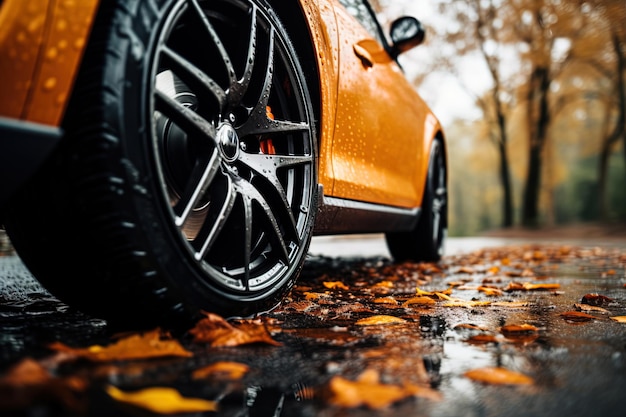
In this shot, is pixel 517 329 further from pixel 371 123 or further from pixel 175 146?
pixel 371 123

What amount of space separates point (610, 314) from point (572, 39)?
15089mm

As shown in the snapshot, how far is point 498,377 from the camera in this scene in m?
1.20

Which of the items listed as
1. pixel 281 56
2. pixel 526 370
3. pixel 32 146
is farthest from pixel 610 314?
pixel 32 146

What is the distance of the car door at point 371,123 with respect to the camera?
2.64 metres

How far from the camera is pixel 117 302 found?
1.47m

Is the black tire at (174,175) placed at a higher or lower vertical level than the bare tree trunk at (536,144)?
lower

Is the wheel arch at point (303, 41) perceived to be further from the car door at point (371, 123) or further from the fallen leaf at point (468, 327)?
the fallen leaf at point (468, 327)

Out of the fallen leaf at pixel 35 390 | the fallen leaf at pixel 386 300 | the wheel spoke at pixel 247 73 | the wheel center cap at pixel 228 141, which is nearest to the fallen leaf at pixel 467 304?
the fallen leaf at pixel 386 300

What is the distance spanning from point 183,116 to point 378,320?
0.98 metres

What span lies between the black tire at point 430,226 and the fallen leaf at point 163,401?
3777 millimetres

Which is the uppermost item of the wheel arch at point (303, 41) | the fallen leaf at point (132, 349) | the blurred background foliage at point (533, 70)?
the blurred background foliage at point (533, 70)

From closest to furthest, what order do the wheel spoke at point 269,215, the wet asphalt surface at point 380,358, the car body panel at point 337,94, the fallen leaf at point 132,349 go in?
the wet asphalt surface at point 380,358
the car body panel at point 337,94
the fallen leaf at point 132,349
the wheel spoke at point 269,215

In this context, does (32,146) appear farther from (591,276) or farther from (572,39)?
(572,39)

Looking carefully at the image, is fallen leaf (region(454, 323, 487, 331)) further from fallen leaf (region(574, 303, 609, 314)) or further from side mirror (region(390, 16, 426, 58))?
side mirror (region(390, 16, 426, 58))
